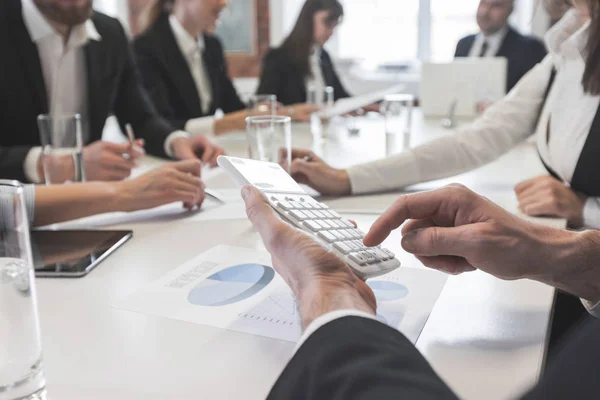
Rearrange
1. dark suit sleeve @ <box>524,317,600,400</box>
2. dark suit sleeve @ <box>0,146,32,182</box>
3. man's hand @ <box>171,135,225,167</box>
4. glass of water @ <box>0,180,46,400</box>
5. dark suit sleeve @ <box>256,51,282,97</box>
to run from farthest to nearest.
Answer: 1. dark suit sleeve @ <box>256,51,282,97</box>
2. man's hand @ <box>171,135,225,167</box>
3. dark suit sleeve @ <box>0,146,32,182</box>
4. glass of water @ <box>0,180,46,400</box>
5. dark suit sleeve @ <box>524,317,600,400</box>

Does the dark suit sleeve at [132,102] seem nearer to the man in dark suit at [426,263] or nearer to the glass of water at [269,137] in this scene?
the glass of water at [269,137]

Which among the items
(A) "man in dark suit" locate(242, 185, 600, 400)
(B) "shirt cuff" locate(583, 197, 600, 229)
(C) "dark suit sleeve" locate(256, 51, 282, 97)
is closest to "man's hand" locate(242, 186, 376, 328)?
(A) "man in dark suit" locate(242, 185, 600, 400)

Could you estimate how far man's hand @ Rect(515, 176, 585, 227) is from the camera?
1.10 m

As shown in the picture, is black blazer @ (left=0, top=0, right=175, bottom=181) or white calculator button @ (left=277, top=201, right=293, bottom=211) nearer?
white calculator button @ (left=277, top=201, right=293, bottom=211)

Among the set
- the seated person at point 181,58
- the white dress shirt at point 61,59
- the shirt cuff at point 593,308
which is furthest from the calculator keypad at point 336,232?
the seated person at point 181,58

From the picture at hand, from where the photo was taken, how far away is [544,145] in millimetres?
1274

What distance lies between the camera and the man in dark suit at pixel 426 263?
408 mm

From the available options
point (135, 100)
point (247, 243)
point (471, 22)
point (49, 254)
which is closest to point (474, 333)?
point (247, 243)

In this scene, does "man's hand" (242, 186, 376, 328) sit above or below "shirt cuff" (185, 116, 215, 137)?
above

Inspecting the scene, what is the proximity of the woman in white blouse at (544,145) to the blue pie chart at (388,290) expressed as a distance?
0.48 metres

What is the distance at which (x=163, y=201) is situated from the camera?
1.12 metres

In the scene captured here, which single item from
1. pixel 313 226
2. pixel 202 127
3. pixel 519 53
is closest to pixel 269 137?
pixel 313 226

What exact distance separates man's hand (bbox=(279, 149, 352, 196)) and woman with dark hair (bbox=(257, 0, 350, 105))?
6.26 ft

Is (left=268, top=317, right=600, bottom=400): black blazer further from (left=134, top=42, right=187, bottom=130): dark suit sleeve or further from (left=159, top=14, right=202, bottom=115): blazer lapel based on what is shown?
(left=159, top=14, right=202, bottom=115): blazer lapel
